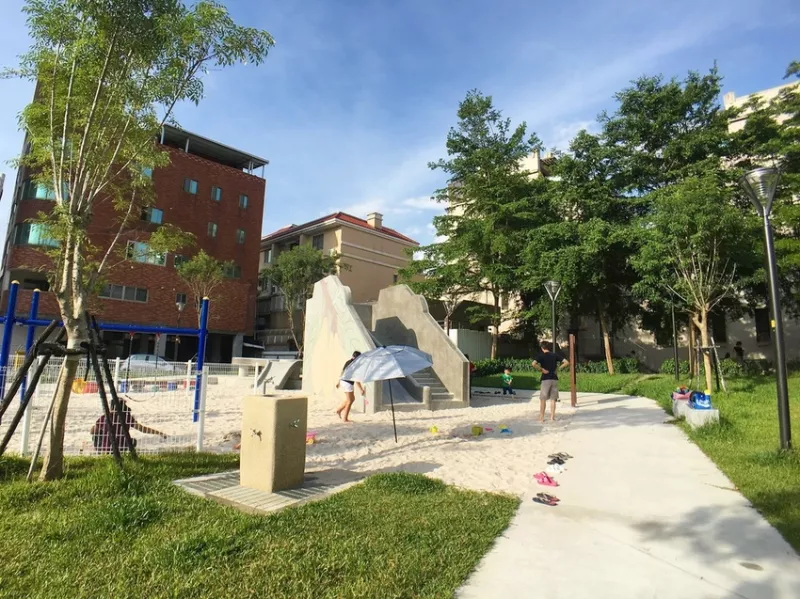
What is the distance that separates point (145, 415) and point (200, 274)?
23.9 meters

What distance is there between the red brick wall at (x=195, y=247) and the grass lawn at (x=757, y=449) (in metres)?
30.9

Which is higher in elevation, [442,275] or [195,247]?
[195,247]

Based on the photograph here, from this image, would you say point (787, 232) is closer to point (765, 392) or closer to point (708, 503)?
point (765, 392)

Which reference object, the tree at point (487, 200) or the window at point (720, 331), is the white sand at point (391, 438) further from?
the window at point (720, 331)

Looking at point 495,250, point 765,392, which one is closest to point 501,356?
point 495,250

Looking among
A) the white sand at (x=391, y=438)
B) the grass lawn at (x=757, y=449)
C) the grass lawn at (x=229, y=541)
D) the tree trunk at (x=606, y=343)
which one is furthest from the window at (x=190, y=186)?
the grass lawn at (x=229, y=541)

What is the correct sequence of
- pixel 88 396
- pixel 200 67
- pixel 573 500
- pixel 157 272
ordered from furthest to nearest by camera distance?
1. pixel 157 272
2. pixel 88 396
3. pixel 200 67
4. pixel 573 500

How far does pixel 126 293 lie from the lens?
32.5 meters

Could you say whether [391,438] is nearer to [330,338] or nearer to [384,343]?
[330,338]

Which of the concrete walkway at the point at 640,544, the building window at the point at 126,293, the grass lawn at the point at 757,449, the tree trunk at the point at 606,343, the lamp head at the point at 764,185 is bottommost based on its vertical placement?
the concrete walkway at the point at 640,544

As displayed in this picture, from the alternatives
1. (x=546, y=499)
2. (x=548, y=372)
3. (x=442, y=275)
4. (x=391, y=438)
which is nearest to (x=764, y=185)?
(x=548, y=372)

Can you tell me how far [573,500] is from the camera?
5.12 meters

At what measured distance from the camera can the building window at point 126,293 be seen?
31483 mm

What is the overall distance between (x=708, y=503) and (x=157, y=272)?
35.9m
